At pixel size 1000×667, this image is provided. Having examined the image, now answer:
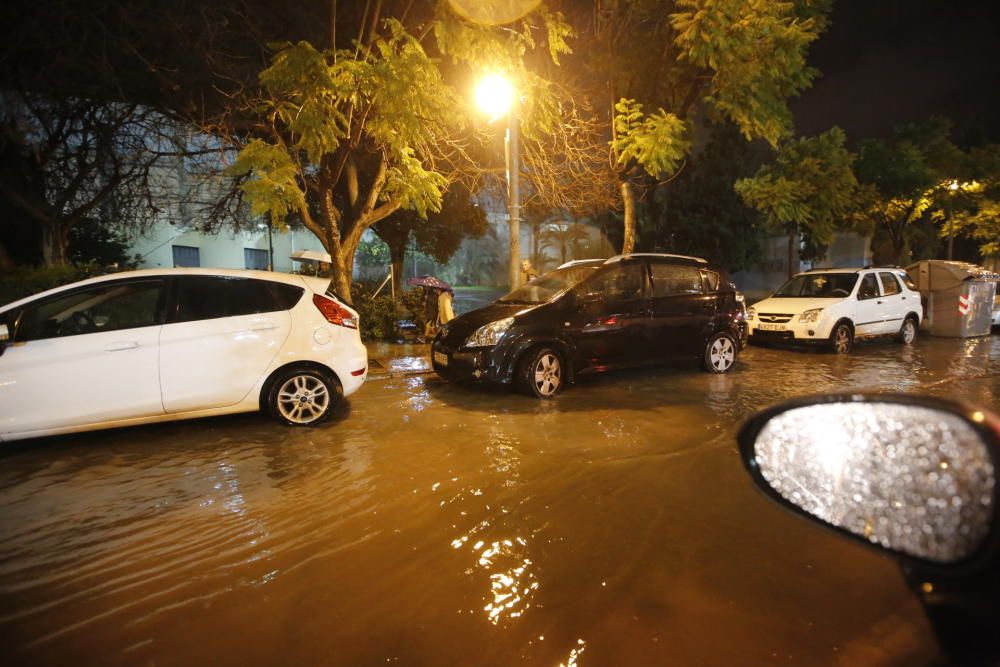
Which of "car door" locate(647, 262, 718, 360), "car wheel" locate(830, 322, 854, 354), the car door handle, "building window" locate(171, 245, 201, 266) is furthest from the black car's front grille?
"building window" locate(171, 245, 201, 266)

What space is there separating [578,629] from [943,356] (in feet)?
38.7

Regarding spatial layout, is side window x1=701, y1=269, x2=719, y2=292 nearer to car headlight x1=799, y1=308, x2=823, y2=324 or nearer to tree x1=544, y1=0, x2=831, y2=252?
tree x1=544, y1=0, x2=831, y2=252

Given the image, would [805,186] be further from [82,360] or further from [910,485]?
[82,360]

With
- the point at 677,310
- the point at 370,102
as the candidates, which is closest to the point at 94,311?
the point at 370,102

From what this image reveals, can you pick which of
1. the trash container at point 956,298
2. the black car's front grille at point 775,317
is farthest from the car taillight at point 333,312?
the trash container at point 956,298

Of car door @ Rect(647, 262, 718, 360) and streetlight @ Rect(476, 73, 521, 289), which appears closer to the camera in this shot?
car door @ Rect(647, 262, 718, 360)

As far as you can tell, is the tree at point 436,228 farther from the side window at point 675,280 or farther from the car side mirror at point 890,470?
the car side mirror at point 890,470

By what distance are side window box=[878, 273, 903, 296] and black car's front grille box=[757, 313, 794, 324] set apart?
8.36ft

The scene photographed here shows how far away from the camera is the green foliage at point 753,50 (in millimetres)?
9352

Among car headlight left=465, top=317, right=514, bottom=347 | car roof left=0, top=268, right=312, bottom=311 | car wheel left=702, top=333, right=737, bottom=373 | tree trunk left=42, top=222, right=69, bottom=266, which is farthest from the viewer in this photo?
tree trunk left=42, top=222, right=69, bottom=266

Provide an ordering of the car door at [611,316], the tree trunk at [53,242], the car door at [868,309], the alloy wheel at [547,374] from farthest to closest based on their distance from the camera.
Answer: the tree trunk at [53,242] → the car door at [868,309] → the car door at [611,316] → the alloy wheel at [547,374]

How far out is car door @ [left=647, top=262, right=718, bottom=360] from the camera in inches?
328

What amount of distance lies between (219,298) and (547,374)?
387 centimetres

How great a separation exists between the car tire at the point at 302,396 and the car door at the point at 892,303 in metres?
11.6
